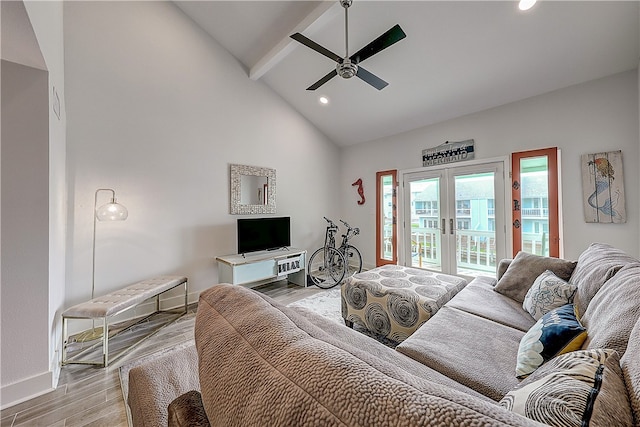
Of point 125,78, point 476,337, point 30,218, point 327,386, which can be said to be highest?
point 125,78

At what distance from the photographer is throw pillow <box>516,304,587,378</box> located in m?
1.06

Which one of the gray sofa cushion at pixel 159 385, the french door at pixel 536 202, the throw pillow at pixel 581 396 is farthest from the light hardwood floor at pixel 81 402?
the french door at pixel 536 202

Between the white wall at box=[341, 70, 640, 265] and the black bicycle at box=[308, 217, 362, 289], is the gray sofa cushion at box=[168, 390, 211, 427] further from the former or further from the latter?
the white wall at box=[341, 70, 640, 265]

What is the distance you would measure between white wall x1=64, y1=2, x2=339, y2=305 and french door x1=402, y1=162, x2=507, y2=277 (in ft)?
9.17

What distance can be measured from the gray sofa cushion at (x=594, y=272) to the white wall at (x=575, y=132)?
4.40ft

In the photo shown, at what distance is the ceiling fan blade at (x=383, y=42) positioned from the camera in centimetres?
198

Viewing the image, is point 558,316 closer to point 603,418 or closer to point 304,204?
point 603,418

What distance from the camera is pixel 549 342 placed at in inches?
43.4

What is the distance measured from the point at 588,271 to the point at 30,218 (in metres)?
3.87

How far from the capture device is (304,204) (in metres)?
4.71

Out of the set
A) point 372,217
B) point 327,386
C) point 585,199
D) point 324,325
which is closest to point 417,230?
point 372,217

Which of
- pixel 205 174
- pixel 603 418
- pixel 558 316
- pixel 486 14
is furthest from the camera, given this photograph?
pixel 205 174

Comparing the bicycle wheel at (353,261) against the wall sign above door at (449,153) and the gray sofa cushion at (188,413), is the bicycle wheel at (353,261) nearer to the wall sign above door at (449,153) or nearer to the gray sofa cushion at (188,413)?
the wall sign above door at (449,153)

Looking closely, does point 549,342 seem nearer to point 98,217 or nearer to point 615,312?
point 615,312
